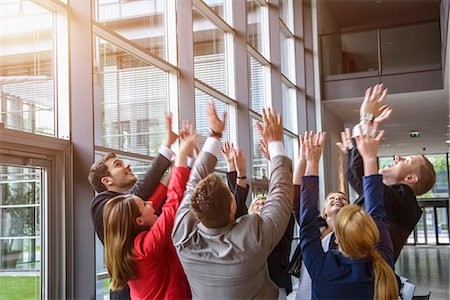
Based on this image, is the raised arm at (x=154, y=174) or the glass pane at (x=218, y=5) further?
the glass pane at (x=218, y=5)

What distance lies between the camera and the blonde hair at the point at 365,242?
6.13 ft

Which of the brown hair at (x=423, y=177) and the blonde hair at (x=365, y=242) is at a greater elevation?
the brown hair at (x=423, y=177)

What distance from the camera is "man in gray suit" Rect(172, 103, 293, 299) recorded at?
1.86 metres

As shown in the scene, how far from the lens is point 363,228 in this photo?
1863mm

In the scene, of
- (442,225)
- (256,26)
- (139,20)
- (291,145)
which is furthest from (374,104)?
(442,225)

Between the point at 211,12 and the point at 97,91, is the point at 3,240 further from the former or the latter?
the point at 211,12

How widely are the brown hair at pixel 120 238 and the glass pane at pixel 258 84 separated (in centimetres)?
564

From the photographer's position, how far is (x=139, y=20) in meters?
4.84

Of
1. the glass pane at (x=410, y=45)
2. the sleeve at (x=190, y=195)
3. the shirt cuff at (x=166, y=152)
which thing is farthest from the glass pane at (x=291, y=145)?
the sleeve at (x=190, y=195)

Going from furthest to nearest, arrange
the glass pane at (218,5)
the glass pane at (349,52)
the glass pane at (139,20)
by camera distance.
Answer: the glass pane at (349,52) → the glass pane at (218,5) → the glass pane at (139,20)

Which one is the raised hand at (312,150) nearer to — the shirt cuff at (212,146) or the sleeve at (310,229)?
the sleeve at (310,229)

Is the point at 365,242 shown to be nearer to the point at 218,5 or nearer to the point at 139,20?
the point at 139,20

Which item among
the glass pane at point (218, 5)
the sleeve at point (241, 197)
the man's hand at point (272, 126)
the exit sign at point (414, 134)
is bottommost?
the sleeve at point (241, 197)

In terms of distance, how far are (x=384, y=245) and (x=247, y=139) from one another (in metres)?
5.18
